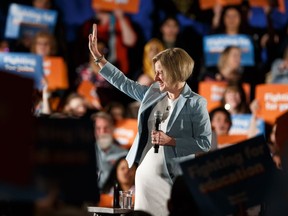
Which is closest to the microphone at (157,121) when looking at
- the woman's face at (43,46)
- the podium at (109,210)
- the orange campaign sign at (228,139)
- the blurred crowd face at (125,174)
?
the podium at (109,210)

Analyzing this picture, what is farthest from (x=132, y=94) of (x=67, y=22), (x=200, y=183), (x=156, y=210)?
(x=67, y=22)

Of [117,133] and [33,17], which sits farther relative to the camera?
[33,17]

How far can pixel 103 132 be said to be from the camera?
11211 millimetres

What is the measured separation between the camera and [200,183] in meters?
4.67

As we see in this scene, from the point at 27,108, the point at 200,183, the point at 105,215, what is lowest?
the point at 105,215

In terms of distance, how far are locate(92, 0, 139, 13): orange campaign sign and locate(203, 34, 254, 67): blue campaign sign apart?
3.44ft

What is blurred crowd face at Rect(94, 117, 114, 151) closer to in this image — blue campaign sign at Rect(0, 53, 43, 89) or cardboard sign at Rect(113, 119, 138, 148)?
cardboard sign at Rect(113, 119, 138, 148)

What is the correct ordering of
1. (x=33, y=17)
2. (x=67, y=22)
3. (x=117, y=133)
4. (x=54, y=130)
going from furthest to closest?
(x=67, y=22), (x=33, y=17), (x=117, y=133), (x=54, y=130)

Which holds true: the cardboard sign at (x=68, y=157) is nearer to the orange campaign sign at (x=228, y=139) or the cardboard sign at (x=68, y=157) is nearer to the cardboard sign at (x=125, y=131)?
the orange campaign sign at (x=228, y=139)

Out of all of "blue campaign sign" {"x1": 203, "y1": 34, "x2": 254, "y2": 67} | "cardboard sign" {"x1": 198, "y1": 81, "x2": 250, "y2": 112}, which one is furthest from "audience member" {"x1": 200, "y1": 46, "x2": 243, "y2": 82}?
"cardboard sign" {"x1": 198, "y1": 81, "x2": 250, "y2": 112}

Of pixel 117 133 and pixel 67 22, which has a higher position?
pixel 67 22

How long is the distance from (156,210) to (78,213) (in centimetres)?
269

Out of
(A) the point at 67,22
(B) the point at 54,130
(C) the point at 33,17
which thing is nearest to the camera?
(B) the point at 54,130

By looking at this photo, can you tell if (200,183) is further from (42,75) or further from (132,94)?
(42,75)
